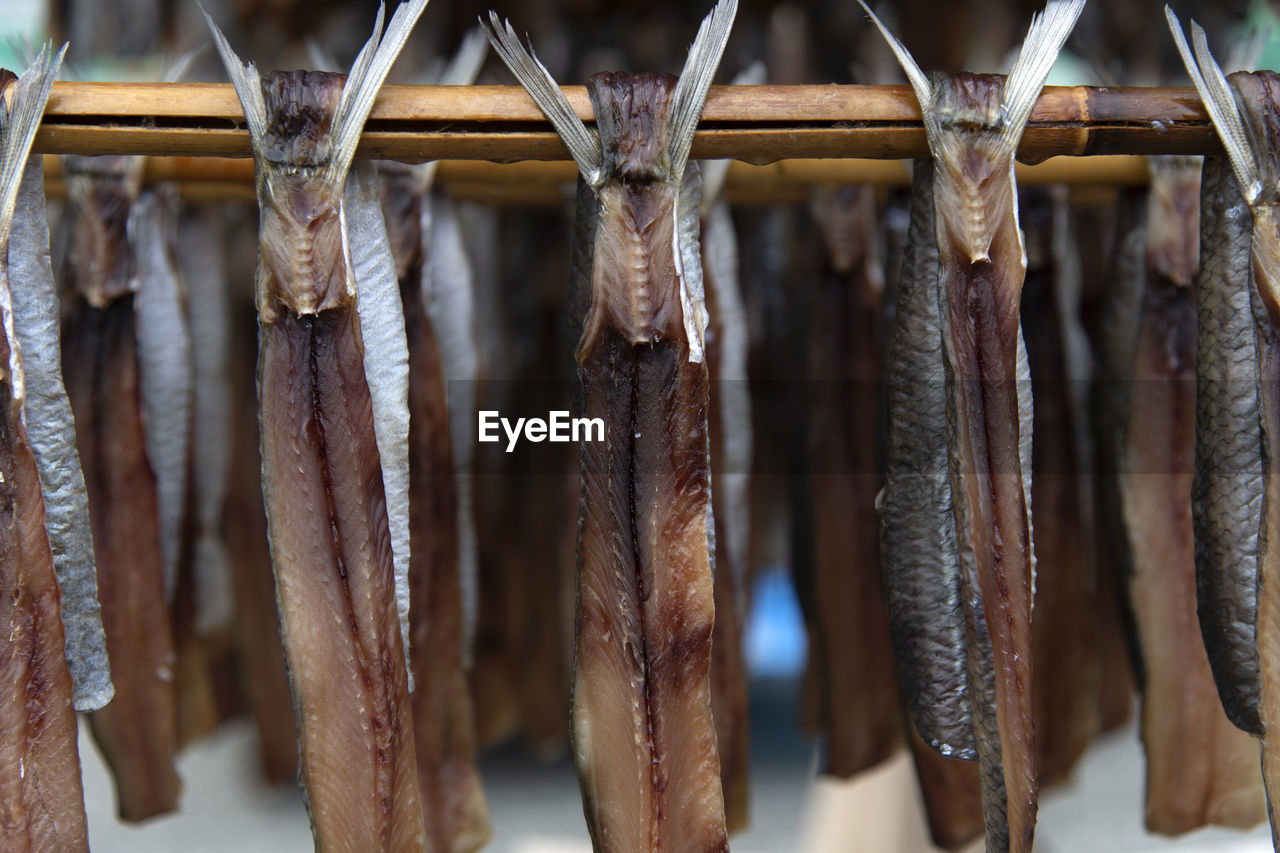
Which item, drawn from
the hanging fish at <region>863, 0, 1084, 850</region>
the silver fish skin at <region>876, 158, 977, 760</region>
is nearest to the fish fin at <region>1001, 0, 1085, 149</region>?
the hanging fish at <region>863, 0, 1084, 850</region>

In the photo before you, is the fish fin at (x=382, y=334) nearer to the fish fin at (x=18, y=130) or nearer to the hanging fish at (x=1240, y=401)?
the fish fin at (x=18, y=130)

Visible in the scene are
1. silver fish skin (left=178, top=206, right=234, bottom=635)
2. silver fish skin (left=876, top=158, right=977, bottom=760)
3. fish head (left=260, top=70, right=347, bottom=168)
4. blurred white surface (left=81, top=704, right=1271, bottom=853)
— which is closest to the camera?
fish head (left=260, top=70, right=347, bottom=168)

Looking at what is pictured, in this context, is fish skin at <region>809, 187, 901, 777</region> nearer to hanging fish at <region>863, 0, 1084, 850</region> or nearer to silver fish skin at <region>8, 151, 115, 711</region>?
hanging fish at <region>863, 0, 1084, 850</region>

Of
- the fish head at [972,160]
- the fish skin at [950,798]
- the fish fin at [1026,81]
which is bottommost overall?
the fish skin at [950,798]

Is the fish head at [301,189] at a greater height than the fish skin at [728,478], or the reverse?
the fish head at [301,189]

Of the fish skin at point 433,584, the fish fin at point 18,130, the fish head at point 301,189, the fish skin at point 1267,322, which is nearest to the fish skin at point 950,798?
the fish skin at point 1267,322

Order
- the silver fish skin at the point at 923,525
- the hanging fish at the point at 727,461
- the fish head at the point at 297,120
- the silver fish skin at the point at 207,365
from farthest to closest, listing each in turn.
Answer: the silver fish skin at the point at 207,365
the hanging fish at the point at 727,461
the silver fish skin at the point at 923,525
the fish head at the point at 297,120

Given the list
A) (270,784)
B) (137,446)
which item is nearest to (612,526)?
(137,446)
